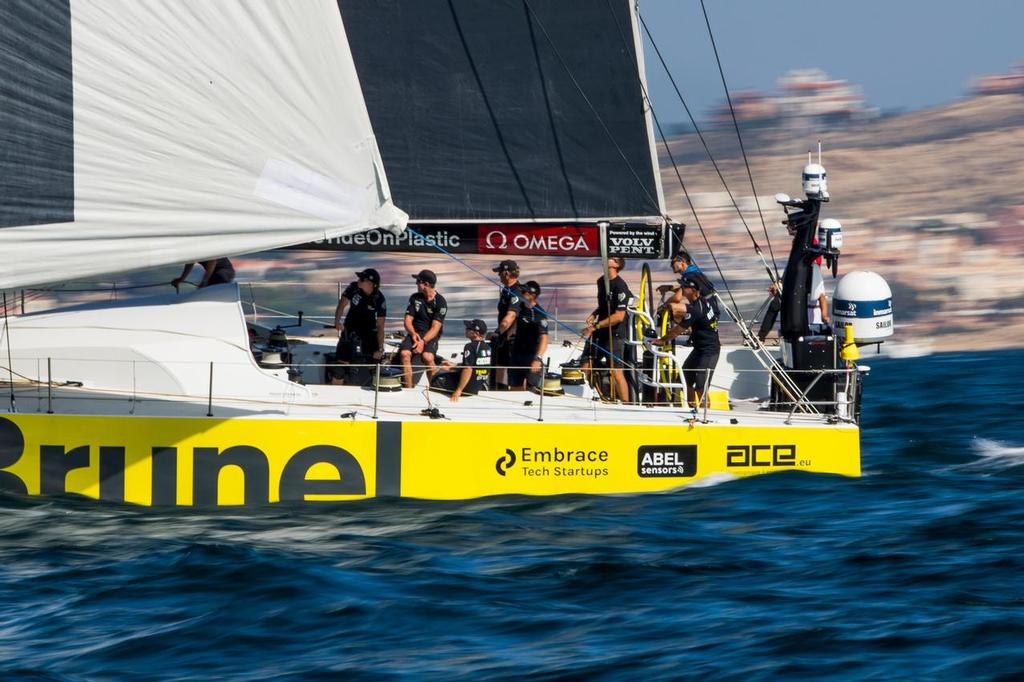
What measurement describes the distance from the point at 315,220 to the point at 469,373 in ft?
7.18

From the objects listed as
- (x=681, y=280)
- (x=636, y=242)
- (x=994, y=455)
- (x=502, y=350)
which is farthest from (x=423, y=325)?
(x=994, y=455)

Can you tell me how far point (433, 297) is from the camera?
35.9ft

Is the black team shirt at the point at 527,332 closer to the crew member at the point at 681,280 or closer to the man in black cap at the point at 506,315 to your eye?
the man in black cap at the point at 506,315

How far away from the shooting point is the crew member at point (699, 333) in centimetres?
1088

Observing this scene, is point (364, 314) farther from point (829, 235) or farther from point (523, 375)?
point (829, 235)

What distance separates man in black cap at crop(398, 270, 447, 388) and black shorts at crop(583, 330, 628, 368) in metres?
1.17

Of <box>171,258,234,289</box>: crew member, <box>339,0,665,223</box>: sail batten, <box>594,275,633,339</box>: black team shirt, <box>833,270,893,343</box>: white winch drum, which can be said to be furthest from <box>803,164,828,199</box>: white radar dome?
<box>171,258,234,289</box>: crew member

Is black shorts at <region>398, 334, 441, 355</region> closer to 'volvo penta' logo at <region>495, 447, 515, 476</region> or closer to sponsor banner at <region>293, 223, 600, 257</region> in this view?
sponsor banner at <region>293, 223, 600, 257</region>

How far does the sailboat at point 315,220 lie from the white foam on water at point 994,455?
3.56 feet

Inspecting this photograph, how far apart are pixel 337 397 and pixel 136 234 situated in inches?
98.7

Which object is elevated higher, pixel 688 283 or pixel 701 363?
pixel 688 283

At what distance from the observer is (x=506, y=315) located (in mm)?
11125

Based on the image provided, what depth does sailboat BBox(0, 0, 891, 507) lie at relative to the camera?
8.43m

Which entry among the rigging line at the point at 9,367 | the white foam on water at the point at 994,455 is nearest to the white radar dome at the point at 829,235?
the white foam on water at the point at 994,455
